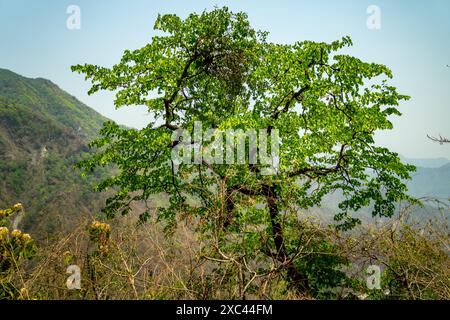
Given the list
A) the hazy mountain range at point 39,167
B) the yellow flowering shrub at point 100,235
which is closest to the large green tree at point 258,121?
the yellow flowering shrub at point 100,235

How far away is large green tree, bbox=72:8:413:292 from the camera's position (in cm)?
1084

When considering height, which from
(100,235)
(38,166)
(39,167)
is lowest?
(100,235)

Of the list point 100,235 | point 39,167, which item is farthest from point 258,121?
point 39,167

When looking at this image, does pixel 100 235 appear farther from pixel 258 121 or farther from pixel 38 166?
pixel 38 166

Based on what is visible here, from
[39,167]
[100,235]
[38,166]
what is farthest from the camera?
[38,166]

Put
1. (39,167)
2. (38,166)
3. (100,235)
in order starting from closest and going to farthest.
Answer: (100,235) < (39,167) < (38,166)

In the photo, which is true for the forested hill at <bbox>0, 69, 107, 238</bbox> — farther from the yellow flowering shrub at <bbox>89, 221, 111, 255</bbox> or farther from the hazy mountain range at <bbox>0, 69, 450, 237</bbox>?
the yellow flowering shrub at <bbox>89, 221, 111, 255</bbox>

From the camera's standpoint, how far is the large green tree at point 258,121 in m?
10.8

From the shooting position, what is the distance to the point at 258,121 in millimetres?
10812

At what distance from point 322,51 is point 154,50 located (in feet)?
21.2

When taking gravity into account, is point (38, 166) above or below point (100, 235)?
above

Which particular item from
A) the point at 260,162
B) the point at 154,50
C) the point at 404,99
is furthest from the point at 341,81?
the point at 154,50

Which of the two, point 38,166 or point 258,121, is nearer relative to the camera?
point 258,121

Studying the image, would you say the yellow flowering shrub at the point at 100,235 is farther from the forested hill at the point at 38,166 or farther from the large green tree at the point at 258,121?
the forested hill at the point at 38,166
